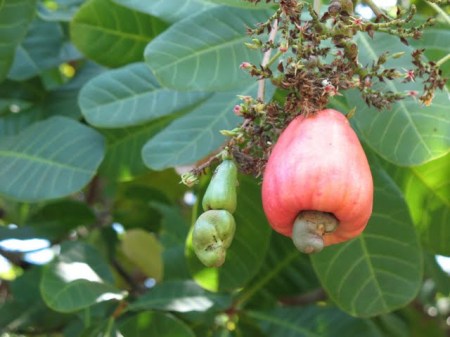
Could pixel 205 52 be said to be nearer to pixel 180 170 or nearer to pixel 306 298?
pixel 180 170

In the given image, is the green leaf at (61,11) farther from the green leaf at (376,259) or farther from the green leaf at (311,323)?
the green leaf at (376,259)

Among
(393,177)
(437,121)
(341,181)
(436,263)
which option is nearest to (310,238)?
(341,181)

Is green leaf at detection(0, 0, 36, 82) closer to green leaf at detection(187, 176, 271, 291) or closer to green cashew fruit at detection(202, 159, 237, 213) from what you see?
green leaf at detection(187, 176, 271, 291)

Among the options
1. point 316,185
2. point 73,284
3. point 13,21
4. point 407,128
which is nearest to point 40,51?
point 13,21

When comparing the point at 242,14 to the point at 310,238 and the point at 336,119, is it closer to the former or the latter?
the point at 336,119

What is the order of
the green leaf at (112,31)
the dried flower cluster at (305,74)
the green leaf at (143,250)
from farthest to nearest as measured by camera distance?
the green leaf at (143,250) < the green leaf at (112,31) < the dried flower cluster at (305,74)

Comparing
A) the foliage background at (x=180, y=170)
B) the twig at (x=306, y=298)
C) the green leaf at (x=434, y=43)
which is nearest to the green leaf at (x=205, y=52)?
the foliage background at (x=180, y=170)
